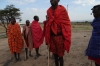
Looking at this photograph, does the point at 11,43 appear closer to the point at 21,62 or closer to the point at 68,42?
the point at 21,62

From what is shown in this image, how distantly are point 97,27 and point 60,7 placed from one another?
1218 millimetres

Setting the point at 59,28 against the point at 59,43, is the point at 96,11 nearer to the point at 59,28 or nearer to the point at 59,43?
the point at 59,28

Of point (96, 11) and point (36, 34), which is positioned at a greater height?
point (96, 11)

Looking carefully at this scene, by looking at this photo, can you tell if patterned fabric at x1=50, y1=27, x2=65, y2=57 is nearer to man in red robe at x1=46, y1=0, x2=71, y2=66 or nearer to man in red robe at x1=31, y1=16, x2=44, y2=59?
man in red robe at x1=46, y1=0, x2=71, y2=66

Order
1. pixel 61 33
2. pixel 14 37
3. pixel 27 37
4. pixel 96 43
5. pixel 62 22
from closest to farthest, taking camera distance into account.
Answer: pixel 96 43 < pixel 62 22 < pixel 61 33 < pixel 14 37 < pixel 27 37

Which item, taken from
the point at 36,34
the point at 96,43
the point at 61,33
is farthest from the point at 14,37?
the point at 96,43

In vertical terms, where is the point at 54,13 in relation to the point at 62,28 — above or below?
above

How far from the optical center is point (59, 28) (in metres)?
5.03

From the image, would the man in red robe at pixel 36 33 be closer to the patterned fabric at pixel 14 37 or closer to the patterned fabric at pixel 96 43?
the patterned fabric at pixel 14 37

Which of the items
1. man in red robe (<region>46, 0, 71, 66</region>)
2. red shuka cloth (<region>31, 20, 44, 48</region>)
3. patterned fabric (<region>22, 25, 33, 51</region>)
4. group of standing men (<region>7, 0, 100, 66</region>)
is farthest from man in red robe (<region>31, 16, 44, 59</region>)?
man in red robe (<region>46, 0, 71, 66</region>)

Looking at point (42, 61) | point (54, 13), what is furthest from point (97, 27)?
point (42, 61)

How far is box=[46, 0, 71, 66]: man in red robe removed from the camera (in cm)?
494

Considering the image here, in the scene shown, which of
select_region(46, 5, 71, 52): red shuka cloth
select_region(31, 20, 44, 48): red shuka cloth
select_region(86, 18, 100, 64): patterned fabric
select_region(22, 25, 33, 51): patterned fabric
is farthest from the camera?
select_region(31, 20, 44, 48): red shuka cloth

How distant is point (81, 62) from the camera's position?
23.1 feet
